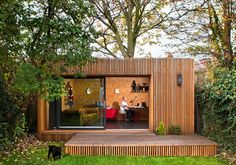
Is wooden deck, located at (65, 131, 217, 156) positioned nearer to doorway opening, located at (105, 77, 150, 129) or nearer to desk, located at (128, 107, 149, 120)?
doorway opening, located at (105, 77, 150, 129)

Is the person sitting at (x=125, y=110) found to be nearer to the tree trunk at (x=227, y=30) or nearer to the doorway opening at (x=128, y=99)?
the doorway opening at (x=128, y=99)

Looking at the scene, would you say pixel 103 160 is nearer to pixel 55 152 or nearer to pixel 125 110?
pixel 55 152

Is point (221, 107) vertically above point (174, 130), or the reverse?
point (221, 107)

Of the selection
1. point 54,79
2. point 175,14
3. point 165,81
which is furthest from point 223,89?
point 175,14

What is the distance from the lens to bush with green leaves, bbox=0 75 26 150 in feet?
35.2

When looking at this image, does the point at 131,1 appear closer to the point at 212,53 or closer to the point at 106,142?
the point at 212,53

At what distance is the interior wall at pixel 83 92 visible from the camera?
14.0 m

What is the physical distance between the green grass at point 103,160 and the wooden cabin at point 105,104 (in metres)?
3.17

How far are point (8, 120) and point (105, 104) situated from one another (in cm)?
395

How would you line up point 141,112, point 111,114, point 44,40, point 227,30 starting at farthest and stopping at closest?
point 141,112 < point 111,114 < point 227,30 < point 44,40

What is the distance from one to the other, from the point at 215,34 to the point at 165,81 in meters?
5.14

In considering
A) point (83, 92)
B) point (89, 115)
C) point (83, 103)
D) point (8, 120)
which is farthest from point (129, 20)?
point (8, 120)

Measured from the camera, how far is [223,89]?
33.9ft

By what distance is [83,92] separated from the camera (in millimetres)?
14023
